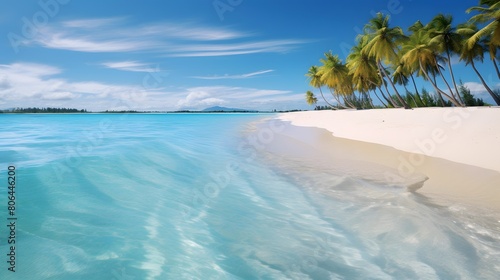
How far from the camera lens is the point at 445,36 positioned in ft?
92.9

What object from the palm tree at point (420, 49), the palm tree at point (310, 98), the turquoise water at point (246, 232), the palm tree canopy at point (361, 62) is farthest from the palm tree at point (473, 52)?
the palm tree at point (310, 98)

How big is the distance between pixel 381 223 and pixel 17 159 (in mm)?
12952

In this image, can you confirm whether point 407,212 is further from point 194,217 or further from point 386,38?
point 386,38

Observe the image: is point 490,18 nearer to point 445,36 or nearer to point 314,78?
point 445,36

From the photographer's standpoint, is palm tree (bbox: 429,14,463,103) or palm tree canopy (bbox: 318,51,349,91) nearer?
palm tree (bbox: 429,14,463,103)

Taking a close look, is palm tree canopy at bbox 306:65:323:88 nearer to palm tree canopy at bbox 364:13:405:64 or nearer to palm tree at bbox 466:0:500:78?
palm tree canopy at bbox 364:13:405:64

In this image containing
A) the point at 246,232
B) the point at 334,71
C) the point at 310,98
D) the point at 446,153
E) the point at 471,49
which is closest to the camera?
the point at 246,232

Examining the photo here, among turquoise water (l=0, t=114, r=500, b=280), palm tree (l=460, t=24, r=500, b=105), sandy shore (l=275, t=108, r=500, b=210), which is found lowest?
turquoise water (l=0, t=114, r=500, b=280)

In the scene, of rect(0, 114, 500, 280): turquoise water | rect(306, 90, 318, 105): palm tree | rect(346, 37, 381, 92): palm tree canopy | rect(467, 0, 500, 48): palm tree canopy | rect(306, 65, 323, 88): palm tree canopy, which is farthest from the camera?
rect(306, 90, 318, 105): palm tree

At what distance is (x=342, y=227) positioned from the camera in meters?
4.20

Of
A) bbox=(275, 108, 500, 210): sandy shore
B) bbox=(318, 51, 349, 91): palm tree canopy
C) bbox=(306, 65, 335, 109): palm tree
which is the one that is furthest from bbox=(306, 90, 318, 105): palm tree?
bbox=(275, 108, 500, 210): sandy shore

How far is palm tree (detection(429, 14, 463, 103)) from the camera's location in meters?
27.9

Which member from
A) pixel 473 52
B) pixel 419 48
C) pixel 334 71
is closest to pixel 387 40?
pixel 419 48

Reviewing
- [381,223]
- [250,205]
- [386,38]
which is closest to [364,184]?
[381,223]
